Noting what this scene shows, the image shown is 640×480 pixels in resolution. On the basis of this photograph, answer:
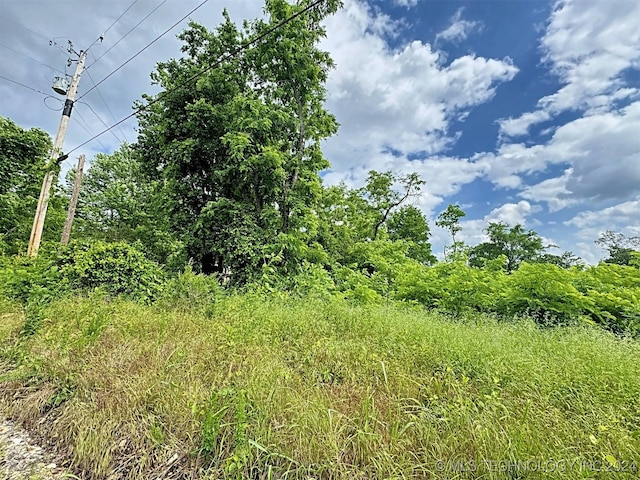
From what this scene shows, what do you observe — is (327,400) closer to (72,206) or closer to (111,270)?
(111,270)

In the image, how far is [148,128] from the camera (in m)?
10.8

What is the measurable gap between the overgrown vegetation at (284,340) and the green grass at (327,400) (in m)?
0.02

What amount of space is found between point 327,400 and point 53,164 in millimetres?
10858

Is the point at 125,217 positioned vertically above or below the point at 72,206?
above

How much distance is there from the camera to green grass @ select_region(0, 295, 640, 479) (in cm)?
173

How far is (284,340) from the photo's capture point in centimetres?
364

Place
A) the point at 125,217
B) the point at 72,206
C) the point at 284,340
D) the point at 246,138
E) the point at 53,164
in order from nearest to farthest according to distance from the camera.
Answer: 1. the point at 284,340
2. the point at 246,138
3. the point at 53,164
4. the point at 72,206
5. the point at 125,217

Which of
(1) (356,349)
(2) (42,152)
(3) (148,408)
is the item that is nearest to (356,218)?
(1) (356,349)

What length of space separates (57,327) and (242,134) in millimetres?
6242

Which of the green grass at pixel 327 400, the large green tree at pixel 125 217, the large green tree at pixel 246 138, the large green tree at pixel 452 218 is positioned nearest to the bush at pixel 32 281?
the green grass at pixel 327 400

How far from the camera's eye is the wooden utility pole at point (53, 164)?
327 inches

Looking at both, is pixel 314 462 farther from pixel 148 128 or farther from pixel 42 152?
pixel 42 152

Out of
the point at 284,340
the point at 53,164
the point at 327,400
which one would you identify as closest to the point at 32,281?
the point at 53,164

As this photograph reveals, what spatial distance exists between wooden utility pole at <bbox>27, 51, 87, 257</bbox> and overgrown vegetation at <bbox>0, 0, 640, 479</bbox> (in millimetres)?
2143
